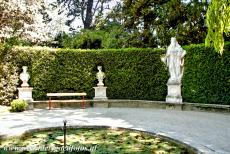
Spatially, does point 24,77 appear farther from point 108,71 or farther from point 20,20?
point 108,71

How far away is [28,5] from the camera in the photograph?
18656 millimetres

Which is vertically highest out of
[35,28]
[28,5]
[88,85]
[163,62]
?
[28,5]

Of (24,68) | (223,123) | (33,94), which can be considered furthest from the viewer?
(33,94)

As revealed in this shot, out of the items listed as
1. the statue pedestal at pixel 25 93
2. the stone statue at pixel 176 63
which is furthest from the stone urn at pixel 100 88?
the stone statue at pixel 176 63

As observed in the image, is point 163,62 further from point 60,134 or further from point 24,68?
point 60,134

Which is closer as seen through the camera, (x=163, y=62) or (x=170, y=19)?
(x=163, y=62)

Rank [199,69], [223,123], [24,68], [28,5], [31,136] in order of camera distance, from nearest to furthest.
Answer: [31,136]
[223,123]
[199,69]
[24,68]
[28,5]

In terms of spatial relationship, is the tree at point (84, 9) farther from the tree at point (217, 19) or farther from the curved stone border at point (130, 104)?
the tree at point (217, 19)

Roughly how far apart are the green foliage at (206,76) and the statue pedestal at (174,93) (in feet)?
1.73

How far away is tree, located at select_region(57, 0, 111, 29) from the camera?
31.4m

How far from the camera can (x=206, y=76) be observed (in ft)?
45.6

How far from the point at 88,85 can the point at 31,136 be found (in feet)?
29.6

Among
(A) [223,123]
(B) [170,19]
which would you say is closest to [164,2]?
(B) [170,19]

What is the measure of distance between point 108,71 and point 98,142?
9.97m
